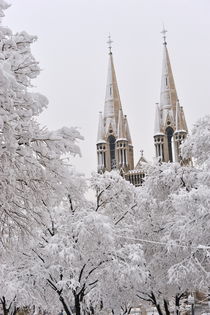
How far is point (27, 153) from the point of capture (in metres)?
8.08

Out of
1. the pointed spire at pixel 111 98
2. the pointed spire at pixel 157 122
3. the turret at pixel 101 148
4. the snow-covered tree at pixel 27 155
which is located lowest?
the snow-covered tree at pixel 27 155

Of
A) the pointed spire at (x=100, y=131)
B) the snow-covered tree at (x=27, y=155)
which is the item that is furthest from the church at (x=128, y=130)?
the snow-covered tree at (x=27, y=155)

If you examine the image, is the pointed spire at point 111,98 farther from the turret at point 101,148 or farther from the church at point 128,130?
the turret at point 101,148

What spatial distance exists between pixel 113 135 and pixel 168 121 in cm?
764

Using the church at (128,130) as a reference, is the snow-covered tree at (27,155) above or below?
below

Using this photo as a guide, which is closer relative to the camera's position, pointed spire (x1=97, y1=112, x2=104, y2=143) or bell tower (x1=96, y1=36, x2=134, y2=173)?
bell tower (x1=96, y1=36, x2=134, y2=173)

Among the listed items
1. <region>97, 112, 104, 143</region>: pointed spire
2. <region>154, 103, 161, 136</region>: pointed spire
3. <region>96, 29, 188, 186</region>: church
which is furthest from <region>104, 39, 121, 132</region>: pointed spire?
<region>154, 103, 161, 136</region>: pointed spire

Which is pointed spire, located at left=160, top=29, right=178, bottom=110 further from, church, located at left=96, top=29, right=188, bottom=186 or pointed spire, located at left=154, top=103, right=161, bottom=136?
pointed spire, located at left=154, top=103, right=161, bottom=136

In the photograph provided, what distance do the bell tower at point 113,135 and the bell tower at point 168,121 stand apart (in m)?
4.11

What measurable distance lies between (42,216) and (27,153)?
1.45 meters

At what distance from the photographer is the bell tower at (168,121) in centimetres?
6488

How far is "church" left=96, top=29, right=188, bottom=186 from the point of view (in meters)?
64.2

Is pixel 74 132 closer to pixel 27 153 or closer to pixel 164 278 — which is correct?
pixel 27 153

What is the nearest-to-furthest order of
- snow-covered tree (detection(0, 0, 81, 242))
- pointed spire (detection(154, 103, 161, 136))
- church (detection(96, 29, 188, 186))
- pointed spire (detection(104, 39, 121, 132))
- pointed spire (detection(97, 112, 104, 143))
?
snow-covered tree (detection(0, 0, 81, 242)) → church (detection(96, 29, 188, 186)) → pointed spire (detection(154, 103, 161, 136)) → pointed spire (detection(97, 112, 104, 143)) → pointed spire (detection(104, 39, 121, 132))
